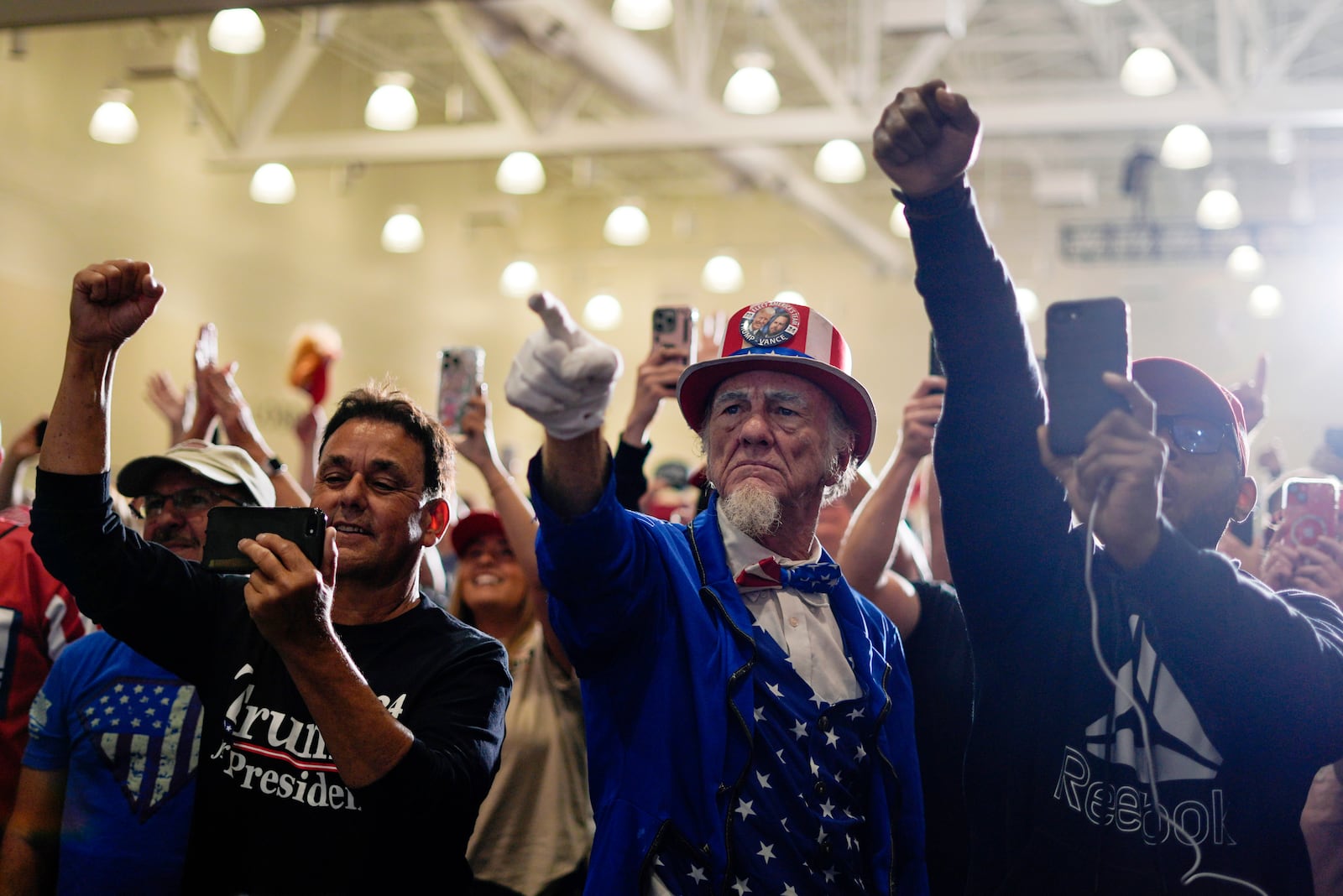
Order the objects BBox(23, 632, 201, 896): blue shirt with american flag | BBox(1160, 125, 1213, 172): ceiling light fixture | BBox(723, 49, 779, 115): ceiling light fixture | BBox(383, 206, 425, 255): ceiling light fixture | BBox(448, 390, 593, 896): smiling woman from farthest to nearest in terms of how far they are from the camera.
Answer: BBox(383, 206, 425, 255): ceiling light fixture < BBox(1160, 125, 1213, 172): ceiling light fixture < BBox(723, 49, 779, 115): ceiling light fixture < BBox(448, 390, 593, 896): smiling woman < BBox(23, 632, 201, 896): blue shirt with american flag

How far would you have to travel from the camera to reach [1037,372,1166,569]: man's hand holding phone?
1355mm

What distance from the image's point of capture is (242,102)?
34.3ft

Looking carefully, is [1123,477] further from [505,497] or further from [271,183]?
[271,183]

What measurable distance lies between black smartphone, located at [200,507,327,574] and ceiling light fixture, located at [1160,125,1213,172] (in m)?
7.27

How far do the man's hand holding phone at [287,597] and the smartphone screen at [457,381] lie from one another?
129cm

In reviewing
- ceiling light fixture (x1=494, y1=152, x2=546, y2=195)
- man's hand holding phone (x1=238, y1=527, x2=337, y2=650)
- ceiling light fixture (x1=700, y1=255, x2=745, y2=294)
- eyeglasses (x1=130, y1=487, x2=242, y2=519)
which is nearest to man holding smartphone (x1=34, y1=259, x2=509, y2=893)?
man's hand holding phone (x1=238, y1=527, x2=337, y2=650)

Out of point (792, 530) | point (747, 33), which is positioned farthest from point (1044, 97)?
point (792, 530)

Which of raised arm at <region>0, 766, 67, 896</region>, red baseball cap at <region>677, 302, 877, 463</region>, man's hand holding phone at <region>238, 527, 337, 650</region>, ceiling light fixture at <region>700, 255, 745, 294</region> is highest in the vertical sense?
Result: ceiling light fixture at <region>700, 255, 745, 294</region>

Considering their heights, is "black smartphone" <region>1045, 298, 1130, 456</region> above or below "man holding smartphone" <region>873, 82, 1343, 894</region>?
above

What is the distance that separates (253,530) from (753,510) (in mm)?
727

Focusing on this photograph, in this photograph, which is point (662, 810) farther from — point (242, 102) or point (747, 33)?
point (747, 33)

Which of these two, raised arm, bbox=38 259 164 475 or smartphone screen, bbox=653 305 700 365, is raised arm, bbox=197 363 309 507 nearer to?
smartphone screen, bbox=653 305 700 365

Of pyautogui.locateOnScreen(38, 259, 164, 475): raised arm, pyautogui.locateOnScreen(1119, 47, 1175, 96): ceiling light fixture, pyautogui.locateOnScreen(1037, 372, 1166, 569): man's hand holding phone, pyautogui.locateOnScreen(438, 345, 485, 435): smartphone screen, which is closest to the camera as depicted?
pyautogui.locateOnScreen(1037, 372, 1166, 569): man's hand holding phone

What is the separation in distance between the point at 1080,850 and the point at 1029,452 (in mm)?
506
